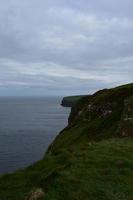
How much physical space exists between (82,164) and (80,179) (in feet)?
7.72

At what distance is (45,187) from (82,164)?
3763mm

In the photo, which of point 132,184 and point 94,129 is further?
point 94,129

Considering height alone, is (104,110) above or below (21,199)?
above

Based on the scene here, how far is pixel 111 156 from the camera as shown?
22422mm

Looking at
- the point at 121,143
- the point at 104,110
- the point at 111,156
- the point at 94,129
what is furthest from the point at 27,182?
the point at 104,110

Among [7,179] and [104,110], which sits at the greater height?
[104,110]

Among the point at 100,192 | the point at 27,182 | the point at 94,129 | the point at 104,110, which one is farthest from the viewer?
the point at 104,110

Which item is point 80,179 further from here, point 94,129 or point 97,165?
point 94,129

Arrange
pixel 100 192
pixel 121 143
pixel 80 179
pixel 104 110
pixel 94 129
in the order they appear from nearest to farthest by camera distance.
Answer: pixel 100 192, pixel 80 179, pixel 121 143, pixel 94 129, pixel 104 110

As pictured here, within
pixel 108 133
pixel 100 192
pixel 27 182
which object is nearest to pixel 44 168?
pixel 27 182

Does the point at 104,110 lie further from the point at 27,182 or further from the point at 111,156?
Answer: the point at 27,182

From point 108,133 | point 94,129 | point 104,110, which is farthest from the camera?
point 104,110

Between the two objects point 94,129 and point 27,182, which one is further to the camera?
point 94,129

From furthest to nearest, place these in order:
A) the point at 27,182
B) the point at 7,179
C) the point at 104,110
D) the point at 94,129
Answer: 1. the point at 104,110
2. the point at 94,129
3. the point at 7,179
4. the point at 27,182
